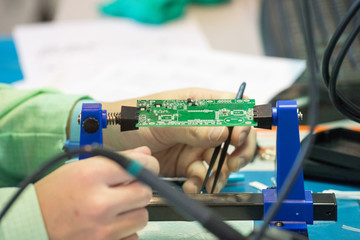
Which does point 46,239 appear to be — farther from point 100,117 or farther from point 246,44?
point 246,44

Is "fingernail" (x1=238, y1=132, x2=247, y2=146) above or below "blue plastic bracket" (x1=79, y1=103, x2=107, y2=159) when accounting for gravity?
below

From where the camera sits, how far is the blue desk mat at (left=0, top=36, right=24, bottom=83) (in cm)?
116

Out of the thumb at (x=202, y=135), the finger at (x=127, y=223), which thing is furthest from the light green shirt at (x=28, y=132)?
the finger at (x=127, y=223)

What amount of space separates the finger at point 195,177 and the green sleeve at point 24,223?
0.22m

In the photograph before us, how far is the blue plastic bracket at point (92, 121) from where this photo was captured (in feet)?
1.60

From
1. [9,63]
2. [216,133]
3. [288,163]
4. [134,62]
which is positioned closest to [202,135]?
[216,133]

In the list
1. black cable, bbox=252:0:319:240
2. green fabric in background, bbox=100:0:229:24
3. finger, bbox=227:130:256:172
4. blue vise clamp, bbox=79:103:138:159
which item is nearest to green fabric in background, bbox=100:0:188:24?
green fabric in background, bbox=100:0:229:24

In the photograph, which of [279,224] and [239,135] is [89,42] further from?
[279,224]

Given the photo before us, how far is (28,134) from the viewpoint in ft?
2.29

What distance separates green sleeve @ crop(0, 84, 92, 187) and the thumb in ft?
0.60

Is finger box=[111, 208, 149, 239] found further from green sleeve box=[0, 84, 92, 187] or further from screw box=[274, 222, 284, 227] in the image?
green sleeve box=[0, 84, 92, 187]

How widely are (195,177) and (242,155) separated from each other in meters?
0.07

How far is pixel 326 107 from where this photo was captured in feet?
2.75

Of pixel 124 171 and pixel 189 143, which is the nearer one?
pixel 124 171
